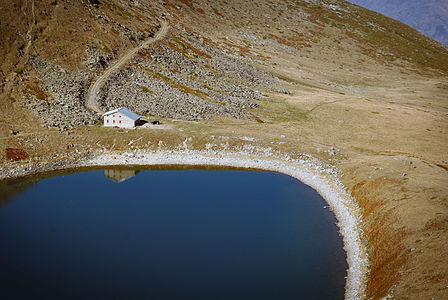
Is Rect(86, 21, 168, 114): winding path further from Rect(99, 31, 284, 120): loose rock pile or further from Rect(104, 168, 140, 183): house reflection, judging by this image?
Rect(104, 168, 140, 183): house reflection

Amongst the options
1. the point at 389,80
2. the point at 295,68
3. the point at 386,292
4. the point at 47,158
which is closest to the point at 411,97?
the point at 389,80

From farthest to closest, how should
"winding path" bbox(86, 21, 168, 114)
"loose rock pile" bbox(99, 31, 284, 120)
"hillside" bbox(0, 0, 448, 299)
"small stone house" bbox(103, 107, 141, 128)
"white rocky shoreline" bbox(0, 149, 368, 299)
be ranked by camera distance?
"loose rock pile" bbox(99, 31, 284, 120) < "winding path" bbox(86, 21, 168, 114) < "small stone house" bbox(103, 107, 141, 128) < "white rocky shoreline" bbox(0, 149, 368, 299) < "hillside" bbox(0, 0, 448, 299)

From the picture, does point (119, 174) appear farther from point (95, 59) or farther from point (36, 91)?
point (95, 59)

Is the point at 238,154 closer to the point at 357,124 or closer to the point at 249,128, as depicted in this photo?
the point at 249,128

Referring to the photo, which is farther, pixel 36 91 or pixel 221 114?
pixel 221 114

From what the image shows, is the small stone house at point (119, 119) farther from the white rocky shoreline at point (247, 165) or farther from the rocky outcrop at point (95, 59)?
the rocky outcrop at point (95, 59)

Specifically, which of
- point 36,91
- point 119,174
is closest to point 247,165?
point 119,174

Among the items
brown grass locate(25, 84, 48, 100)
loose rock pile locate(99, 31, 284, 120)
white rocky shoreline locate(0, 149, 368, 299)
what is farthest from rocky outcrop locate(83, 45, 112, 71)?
white rocky shoreline locate(0, 149, 368, 299)
